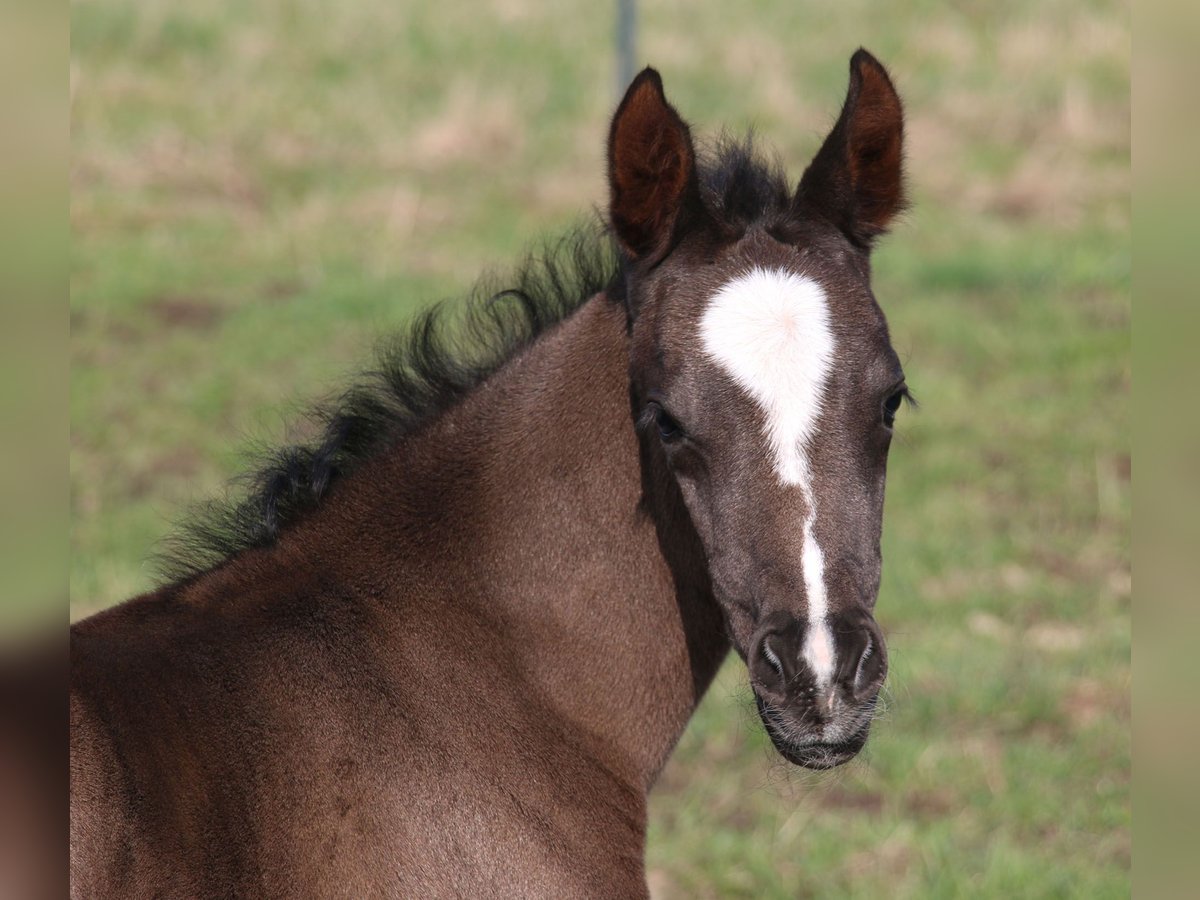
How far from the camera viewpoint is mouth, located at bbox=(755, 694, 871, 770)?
2625mm

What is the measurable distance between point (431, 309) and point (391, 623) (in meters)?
0.89

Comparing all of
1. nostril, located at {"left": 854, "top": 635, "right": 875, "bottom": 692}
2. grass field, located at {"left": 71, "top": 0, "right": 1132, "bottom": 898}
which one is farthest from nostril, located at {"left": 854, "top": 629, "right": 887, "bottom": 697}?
grass field, located at {"left": 71, "top": 0, "right": 1132, "bottom": 898}

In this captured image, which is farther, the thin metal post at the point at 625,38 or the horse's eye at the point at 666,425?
the thin metal post at the point at 625,38

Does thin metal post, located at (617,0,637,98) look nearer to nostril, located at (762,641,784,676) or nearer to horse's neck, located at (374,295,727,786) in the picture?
horse's neck, located at (374,295,727,786)

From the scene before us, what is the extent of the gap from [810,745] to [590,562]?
0.69 metres

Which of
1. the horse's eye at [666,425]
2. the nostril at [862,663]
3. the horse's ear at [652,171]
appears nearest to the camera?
the nostril at [862,663]

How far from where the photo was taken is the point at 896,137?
122 inches

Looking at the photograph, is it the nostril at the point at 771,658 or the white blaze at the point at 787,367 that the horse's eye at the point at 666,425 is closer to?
the white blaze at the point at 787,367

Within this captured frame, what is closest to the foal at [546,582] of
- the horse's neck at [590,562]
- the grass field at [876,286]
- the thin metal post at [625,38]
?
the horse's neck at [590,562]

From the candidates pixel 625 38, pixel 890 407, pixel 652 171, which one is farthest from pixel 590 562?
pixel 625 38

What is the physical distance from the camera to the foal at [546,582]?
261 cm

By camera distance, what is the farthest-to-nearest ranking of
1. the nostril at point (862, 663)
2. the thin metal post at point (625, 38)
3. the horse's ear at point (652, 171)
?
the thin metal post at point (625, 38) → the horse's ear at point (652, 171) → the nostril at point (862, 663)

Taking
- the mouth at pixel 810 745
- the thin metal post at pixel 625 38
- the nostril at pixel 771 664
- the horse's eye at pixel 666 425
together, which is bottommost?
the mouth at pixel 810 745

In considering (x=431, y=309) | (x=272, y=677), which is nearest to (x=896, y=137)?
(x=431, y=309)
